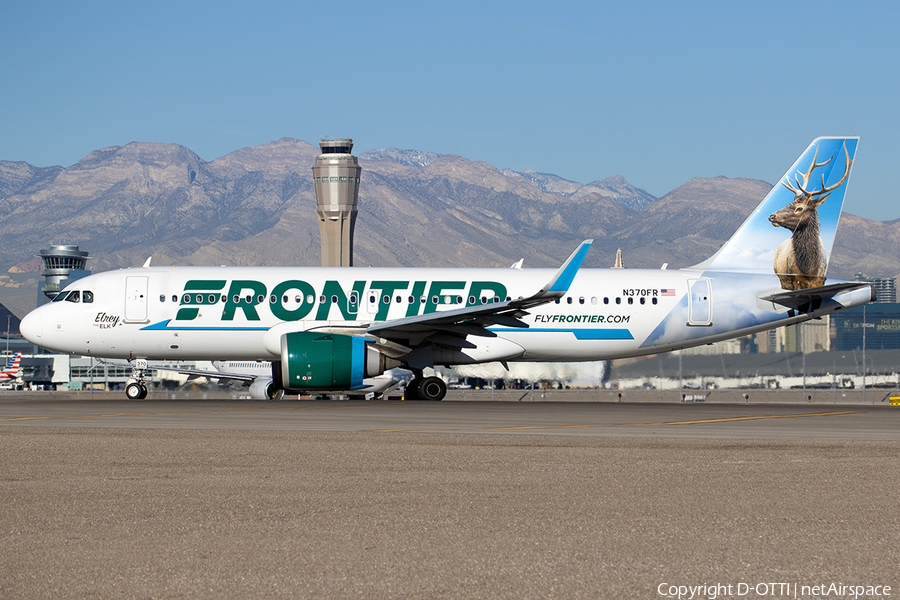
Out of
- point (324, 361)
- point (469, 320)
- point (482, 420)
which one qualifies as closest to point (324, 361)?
point (324, 361)

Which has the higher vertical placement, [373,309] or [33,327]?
[373,309]

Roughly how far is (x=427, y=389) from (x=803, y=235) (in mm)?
12651

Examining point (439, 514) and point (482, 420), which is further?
point (482, 420)

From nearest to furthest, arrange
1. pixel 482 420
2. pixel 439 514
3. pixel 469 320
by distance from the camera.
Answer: pixel 439 514 < pixel 482 420 < pixel 469 320

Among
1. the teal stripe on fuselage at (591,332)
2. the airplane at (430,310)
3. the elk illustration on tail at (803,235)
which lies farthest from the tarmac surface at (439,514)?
the elk illustration on tail at (803,235)

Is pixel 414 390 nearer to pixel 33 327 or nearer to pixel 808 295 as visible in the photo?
pixel 33 327

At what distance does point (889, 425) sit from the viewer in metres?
18.9

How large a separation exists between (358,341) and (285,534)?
1812 centimetres

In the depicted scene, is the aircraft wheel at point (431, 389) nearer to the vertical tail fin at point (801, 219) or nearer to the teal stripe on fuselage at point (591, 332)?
the teal stripe on fuselage at point (591, 332)

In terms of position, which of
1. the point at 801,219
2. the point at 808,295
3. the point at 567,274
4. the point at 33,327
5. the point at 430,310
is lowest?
the point at 33,327

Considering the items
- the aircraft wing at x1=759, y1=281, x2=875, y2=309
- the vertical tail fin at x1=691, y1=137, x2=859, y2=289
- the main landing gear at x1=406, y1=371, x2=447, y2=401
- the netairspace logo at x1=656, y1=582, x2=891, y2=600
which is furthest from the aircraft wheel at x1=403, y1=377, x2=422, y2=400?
the netairspace logo at x1=656, y1=582, x2=891, y2=600

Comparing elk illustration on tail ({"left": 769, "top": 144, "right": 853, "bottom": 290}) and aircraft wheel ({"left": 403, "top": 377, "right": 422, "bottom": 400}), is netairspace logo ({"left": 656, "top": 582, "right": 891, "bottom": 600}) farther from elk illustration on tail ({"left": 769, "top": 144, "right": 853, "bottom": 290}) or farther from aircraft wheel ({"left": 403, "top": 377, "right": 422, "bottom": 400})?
elk illustration on tail ({"left": 769, "top": 144, "right": 853, "bottom": 290})

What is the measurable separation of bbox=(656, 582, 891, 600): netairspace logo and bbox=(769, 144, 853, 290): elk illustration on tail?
989 inches

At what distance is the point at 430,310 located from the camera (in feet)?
90.2
